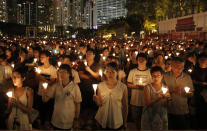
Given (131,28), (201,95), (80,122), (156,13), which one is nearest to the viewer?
(201,95)

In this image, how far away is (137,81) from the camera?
197 inches

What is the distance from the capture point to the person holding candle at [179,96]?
175 inches

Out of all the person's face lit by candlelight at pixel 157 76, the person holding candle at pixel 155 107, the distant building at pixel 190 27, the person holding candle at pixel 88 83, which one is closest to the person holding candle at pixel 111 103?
the person holding candle at pixel 155 107

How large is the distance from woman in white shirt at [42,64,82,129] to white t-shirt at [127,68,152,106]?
1.30 metres

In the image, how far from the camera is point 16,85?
159 inches

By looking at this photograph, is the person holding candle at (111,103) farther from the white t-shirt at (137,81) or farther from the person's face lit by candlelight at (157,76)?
the white t-shirt at (137,81)

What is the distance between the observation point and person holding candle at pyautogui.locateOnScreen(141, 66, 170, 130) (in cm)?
384

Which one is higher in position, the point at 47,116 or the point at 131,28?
the point at 131,28

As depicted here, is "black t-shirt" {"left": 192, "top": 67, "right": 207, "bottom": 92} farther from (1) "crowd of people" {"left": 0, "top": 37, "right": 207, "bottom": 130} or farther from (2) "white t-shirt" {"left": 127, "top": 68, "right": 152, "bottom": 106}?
(2) "white t-shirt" {"left": 127, "top": 68, "right": 152, "bottom": 106}

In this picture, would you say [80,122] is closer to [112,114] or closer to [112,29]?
[112,114]

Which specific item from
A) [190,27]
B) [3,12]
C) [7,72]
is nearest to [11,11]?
[3,12]

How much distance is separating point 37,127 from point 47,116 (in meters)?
0.49

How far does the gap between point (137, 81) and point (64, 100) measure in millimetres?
1656

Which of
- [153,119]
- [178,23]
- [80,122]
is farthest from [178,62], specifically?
[178,23]
